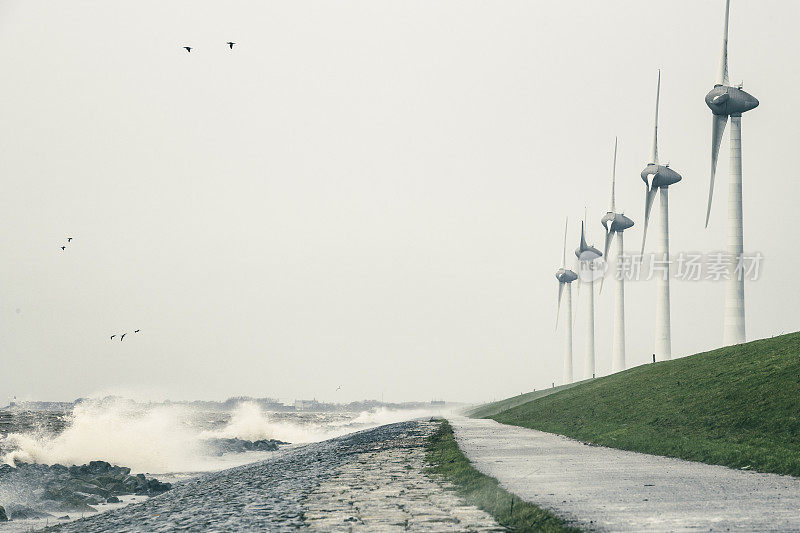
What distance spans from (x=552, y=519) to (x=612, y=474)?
9166 millimetres

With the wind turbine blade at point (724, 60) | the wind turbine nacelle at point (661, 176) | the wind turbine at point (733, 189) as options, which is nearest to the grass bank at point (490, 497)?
the wind turbine at point (733, 189)

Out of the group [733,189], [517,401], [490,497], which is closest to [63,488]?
[490,497]

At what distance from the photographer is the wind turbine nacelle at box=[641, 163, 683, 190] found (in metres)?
95.0

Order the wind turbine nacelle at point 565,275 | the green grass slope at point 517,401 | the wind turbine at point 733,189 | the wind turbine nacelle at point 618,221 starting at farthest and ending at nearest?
the wind turbine nacelle at point 565,275, the wind turbine nacelle at point 618,221, the green grass slope at point 517,401, the wind turbine at point 733,189

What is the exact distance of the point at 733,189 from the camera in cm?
6738

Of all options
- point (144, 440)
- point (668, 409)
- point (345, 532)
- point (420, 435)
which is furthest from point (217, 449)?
point (345, 532)

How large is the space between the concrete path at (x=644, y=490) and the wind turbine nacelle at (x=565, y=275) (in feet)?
392

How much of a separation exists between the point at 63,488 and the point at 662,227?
7446cm

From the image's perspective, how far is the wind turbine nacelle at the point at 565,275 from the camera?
483 feet

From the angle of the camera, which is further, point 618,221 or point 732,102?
point 618,221

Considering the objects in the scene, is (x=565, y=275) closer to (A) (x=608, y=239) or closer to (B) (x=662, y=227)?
(A) (x=608, y=239)

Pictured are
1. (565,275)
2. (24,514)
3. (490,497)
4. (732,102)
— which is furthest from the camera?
(565,275)

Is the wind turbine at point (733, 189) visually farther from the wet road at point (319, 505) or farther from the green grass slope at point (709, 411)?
the wet road at point (319, 505)

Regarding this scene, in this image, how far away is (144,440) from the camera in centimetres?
6675
